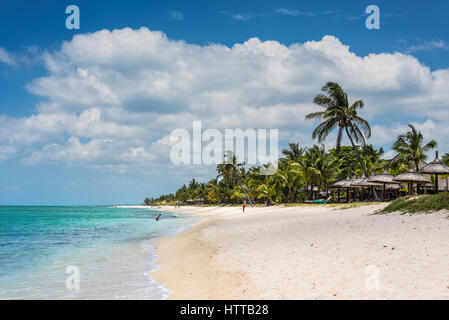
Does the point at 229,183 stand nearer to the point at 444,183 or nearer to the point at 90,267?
the point at 444,183

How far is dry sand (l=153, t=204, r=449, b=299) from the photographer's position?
6.64 meters

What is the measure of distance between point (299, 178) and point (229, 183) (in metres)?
50.5

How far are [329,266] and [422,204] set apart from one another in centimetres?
1016

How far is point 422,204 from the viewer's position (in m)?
15.9

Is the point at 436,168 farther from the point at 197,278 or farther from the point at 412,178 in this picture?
the point at 197,278

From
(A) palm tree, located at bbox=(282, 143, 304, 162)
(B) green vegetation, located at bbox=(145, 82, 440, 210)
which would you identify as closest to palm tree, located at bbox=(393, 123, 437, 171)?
(B) green vegetation, located at bbox=(145, 82, 440, 210)

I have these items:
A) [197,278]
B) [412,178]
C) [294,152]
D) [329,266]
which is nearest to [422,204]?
[329,266]

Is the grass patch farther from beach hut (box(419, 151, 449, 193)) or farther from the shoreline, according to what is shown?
beach hut (box(419, 151, 449, 193))

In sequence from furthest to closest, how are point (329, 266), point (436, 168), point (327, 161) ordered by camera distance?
point (327, 161), point (436, 168), point (329, 266)

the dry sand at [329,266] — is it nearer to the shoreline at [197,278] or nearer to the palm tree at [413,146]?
the shoreline at [197,278]

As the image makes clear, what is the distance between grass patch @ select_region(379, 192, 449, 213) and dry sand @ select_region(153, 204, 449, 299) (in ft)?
3.33
